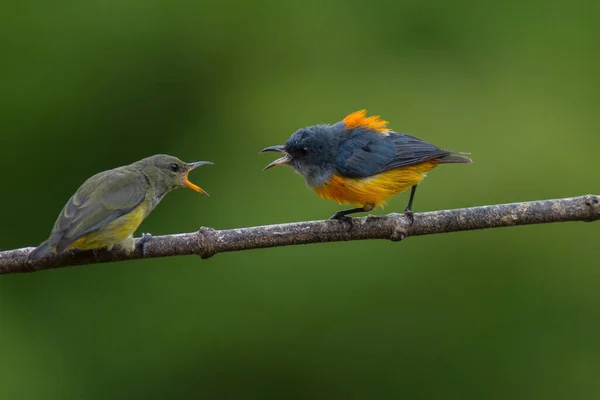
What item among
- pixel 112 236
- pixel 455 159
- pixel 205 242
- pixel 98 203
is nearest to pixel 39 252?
pixel 112 236

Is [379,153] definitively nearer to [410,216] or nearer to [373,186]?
[373,186]

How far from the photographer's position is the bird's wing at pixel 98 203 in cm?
440

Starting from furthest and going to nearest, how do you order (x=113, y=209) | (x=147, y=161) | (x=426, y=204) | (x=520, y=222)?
1. (x=426, y=204)
2. (x=147, y=161)
3. (x=113, y=209)
4. (x=520, y=222)

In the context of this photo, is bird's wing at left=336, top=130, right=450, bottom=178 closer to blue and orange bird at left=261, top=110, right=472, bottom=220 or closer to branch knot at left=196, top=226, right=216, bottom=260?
blue and orange bird at left=261, top=110, right=472, bottom=220

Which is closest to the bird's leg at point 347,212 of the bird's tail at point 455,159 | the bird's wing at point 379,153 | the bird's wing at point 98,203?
the bird's wing at point 379,153

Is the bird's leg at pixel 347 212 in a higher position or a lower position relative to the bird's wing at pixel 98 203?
higher

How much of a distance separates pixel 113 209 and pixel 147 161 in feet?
2.50

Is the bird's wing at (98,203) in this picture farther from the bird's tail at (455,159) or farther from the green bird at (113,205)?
the bird's tail at (455,159)

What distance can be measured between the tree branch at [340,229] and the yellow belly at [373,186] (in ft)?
1.12

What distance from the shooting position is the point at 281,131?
6.43 metres

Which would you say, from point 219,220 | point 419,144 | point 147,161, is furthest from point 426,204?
point 147,161

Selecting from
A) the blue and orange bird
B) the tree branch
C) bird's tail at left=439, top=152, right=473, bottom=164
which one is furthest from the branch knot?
bird's tail at left=439, top=152, right=473, bottom=164

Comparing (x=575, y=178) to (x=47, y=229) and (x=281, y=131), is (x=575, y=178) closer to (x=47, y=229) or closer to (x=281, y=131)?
(x=281, y=131)

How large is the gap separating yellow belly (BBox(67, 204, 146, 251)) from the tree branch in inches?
8.7
